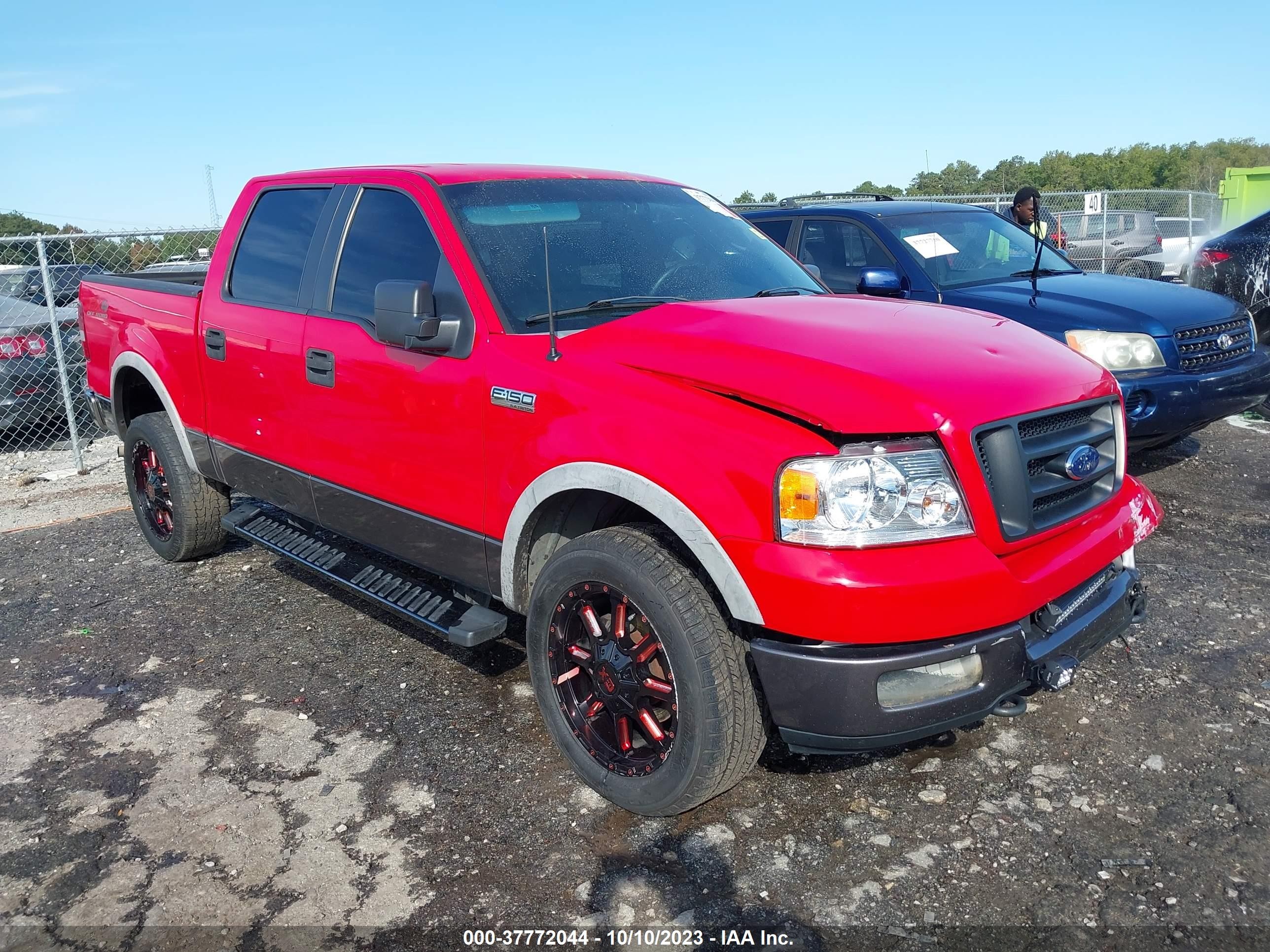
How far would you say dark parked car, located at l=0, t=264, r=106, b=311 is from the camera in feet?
31.8

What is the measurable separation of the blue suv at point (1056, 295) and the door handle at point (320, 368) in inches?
113

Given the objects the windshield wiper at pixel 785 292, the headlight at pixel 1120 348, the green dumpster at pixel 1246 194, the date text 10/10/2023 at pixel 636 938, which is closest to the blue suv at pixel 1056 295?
the headlight at pixel 1120 348

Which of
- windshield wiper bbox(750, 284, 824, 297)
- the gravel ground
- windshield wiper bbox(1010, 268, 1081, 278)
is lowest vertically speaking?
the gravel ground

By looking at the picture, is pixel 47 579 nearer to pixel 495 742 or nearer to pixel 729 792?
pixel 495 742

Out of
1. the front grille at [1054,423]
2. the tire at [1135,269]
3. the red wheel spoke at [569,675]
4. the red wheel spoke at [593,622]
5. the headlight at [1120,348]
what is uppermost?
the tire at [1135,269]

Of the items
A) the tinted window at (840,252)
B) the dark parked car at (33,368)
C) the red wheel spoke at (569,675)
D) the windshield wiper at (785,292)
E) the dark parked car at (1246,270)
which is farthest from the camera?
the dark parked car at (33,368)

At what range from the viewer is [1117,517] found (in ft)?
10.4

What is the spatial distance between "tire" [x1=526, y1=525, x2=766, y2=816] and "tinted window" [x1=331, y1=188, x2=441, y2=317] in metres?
1.31

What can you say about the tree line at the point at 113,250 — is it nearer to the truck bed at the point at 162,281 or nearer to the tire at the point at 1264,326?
the truck bed at the point at 162,281

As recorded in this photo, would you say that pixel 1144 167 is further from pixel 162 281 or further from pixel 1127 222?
pixel 162 281

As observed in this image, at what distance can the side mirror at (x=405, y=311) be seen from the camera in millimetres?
3262

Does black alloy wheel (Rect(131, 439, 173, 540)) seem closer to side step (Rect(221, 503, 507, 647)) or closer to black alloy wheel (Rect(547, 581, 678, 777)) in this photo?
side step (Rect(221, 503, 507, 647))

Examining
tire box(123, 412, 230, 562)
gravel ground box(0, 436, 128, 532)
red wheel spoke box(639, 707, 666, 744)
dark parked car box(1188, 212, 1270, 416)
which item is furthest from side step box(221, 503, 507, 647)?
dark parked car box(1188, 212, 1270, 416)

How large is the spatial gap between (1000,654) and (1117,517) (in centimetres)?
84
